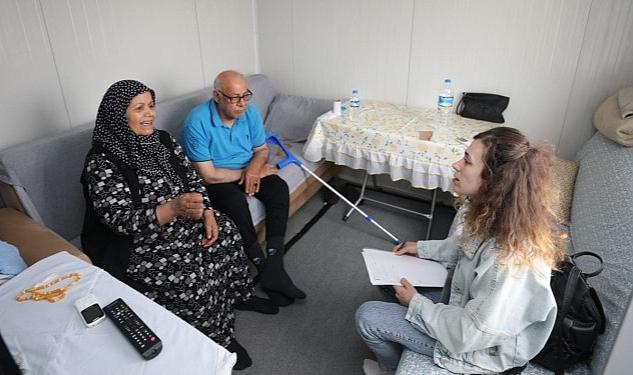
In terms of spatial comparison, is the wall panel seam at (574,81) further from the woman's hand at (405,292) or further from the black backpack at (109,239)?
the black backpack at (109,239)

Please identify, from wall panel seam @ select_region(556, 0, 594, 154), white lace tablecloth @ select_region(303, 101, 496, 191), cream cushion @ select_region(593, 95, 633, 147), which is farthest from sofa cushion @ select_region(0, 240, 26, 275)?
wall panel seam @ select_region(556, 0, 594, 154)

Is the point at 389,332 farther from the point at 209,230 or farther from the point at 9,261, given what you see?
the point at 9,261

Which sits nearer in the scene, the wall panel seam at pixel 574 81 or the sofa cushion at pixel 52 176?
the sofa cushion at pixel 52 176

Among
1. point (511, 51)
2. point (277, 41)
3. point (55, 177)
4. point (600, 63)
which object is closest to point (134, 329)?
point (55, 177)

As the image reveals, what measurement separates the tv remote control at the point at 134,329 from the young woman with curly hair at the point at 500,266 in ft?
2.51

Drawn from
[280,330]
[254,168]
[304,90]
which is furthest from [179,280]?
[304,90]

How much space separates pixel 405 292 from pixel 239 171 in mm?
1284

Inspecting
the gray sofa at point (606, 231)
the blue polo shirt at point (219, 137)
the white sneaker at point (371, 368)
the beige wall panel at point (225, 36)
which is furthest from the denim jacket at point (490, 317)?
the beige wall panel at point (225, 36)

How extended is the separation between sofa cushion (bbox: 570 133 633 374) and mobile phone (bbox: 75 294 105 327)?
1.27 m

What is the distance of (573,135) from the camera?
2326 millimetres

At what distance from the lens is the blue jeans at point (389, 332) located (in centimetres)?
121

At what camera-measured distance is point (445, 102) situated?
2.40m

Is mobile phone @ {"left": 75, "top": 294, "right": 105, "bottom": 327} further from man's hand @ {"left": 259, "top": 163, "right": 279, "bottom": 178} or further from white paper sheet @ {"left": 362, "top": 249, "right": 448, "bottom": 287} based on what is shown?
man's hand @ {"left": 259, "top": 163, "right": 279, "bottom": 178}

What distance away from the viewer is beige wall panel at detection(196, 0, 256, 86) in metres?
2.75
